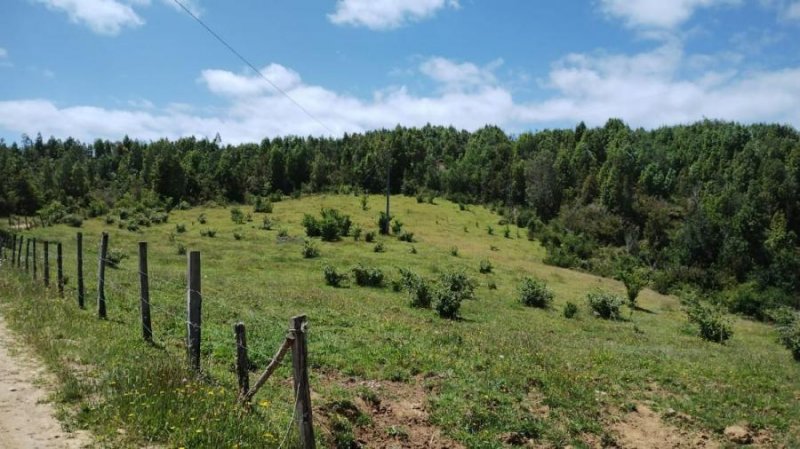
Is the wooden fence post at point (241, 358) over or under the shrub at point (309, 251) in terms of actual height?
over

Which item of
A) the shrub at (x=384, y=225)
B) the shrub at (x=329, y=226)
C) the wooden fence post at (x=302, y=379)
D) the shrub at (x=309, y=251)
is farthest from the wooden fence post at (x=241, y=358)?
the shrub at (x=384, y=225)

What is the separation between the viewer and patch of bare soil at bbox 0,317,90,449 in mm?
7055

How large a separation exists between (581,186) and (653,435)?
11838cm

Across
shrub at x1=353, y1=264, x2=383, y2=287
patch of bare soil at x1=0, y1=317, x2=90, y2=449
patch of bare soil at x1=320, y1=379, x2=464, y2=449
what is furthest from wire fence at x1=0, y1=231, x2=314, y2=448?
shrub at x1=353, y1=264, x2=383, y2=287

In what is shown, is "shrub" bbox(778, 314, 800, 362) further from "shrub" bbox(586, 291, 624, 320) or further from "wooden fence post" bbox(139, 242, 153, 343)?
"wooden fence post" bbox(139, 242, 153, 343)

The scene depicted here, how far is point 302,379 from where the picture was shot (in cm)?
707

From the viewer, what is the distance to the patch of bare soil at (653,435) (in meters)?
11.0

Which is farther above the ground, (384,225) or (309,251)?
(384,225)

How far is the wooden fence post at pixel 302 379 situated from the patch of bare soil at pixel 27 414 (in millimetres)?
2644

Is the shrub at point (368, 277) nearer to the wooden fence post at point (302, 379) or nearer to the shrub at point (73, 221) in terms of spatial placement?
the wooden fence post at point (302, 379)

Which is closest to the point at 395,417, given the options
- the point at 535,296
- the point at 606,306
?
the point at 535,296

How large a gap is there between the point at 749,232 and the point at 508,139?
94977mm

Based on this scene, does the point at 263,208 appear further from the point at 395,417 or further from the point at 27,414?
the point at 27,414

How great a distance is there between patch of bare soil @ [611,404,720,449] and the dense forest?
51.9 m
